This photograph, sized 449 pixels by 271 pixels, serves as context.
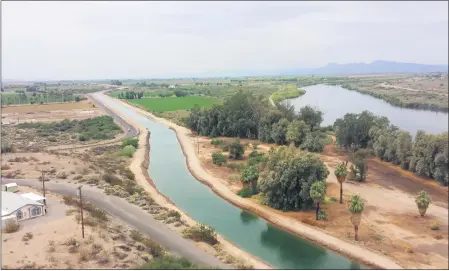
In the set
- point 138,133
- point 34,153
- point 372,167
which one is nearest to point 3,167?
point 34,153

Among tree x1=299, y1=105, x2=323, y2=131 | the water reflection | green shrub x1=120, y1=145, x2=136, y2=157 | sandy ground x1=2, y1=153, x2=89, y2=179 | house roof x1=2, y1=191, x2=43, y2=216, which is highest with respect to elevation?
tree x1=299, y1=105, x2=323, y2=131

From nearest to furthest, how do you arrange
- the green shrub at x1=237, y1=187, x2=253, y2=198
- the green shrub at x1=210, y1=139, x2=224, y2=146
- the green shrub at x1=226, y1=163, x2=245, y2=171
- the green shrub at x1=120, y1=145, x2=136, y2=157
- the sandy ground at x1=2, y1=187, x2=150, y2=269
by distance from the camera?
the sandy ground at x1=2, y1=187, x2=150, y2=269 < the green shrub at x1=237, y1=187, x2=253, y2=198 < the green shrub at x1=226, y1=163, x2=245, y2=171 < the green shrub at x1=120, y1=145, x2=136, y2=157 < the green shrub at x1=210, y1=139, x2=224, y2=146

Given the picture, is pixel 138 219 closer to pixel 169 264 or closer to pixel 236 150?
pixel 169 264

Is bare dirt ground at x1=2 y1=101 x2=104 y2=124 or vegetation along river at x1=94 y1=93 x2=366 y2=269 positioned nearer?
vegetation along river at x1=94 y1=93 x2=366 y2=269

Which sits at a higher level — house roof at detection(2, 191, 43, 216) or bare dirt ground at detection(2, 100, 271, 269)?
house roof at detection(2, 191, 43, 216)

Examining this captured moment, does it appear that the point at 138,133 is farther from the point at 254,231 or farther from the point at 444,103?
the point at 444,103

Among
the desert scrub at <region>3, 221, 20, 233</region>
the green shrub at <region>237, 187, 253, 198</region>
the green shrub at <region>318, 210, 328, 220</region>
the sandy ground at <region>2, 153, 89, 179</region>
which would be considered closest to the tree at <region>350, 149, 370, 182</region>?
the green shrub at <region>318, 210, 328, 220</region>

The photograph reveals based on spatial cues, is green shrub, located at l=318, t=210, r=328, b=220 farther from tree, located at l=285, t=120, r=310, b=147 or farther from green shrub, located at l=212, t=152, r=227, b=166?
tree, located at l=285, t=120, r=310, b=147
